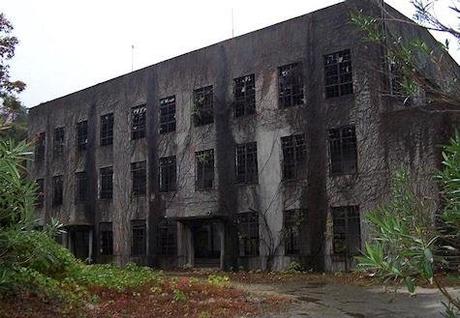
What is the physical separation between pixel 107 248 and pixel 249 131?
1123 cm

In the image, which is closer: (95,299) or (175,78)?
(95,299)

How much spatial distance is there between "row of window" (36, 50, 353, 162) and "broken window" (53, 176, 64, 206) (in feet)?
8.80

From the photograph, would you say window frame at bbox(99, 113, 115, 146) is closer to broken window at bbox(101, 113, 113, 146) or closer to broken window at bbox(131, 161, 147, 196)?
broken window at bbox(101, 113, 113, 146)

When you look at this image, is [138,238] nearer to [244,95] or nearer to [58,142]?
[244,95]

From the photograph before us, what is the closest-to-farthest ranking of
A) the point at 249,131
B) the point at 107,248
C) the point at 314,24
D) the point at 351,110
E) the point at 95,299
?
the point at 95,299 → the point at 351,110 → the point at 314,24 → the point at 249,131 → the point at 107,248

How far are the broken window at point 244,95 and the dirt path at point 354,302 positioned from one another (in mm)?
9367

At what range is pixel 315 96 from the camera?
20.5 metres

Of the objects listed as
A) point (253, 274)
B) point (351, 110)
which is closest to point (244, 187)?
point (253, 274)

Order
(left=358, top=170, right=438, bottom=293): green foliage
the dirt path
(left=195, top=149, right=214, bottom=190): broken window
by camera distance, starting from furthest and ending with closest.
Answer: (left=195, top=149, right=214, bottom=190): broken window, the dirt path, (left=358, top=170, right=438, bottom=293): green foliage

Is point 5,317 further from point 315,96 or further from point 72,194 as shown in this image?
point 72,194

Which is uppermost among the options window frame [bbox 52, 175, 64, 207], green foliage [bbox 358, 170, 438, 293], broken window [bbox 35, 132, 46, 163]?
broken window [bbox 35, 132, 46, 163]

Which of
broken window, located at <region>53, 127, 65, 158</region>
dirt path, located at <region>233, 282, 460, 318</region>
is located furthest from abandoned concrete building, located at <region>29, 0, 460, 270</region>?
dirt path, located at <region>233, 282, 460, 318</region>

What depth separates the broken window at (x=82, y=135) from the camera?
30.3m

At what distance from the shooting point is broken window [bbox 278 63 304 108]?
830 inches
